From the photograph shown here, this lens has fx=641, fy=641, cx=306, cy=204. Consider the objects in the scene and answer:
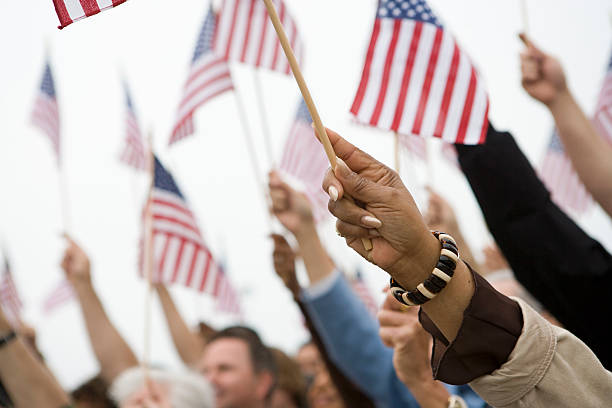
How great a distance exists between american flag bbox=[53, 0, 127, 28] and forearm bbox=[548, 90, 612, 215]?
164 cm

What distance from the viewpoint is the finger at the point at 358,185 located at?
1.27 metres

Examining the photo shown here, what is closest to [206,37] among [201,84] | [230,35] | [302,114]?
[201,84]

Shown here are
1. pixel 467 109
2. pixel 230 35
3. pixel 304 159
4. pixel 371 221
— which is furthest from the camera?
pixel 304 159

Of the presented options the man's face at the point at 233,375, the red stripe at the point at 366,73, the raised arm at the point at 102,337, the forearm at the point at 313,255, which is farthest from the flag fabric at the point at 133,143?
the red stripe at the point at 366,73

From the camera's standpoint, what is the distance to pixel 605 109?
4.62 meters

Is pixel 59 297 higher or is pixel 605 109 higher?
pixel 605 109

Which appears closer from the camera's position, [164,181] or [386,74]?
[386,74]

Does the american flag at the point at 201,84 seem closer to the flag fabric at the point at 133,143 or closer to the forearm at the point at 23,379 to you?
the flag fabric at the point at 133,143

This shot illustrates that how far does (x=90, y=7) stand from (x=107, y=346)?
305 centimetres

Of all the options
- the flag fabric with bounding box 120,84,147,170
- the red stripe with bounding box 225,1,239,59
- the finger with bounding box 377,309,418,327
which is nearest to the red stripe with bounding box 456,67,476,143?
the finger with bounding box 377,309,418,327

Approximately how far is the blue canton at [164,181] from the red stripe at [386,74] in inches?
92.8

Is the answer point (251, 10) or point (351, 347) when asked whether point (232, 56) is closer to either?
point (251, 10)

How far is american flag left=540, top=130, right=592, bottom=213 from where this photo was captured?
22.2 ft

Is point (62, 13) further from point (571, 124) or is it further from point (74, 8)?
point (571, 124)
